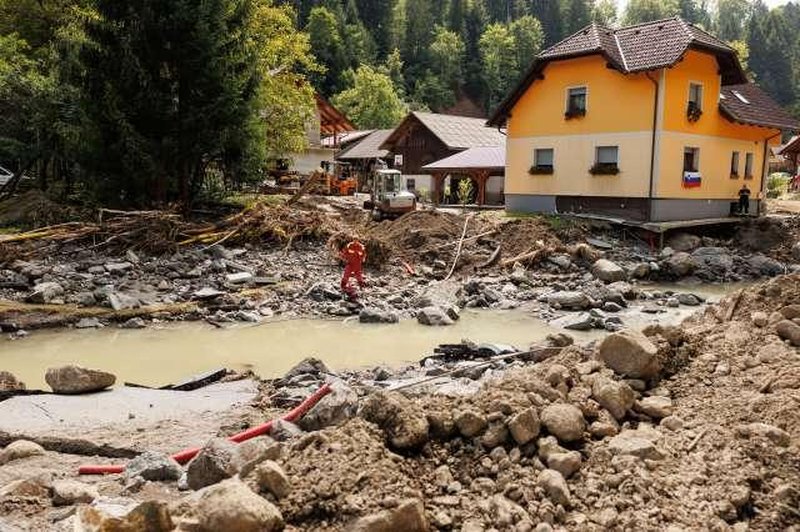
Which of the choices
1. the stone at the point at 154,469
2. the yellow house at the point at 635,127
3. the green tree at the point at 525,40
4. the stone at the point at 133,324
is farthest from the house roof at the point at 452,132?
the green tree at the point at 525,40

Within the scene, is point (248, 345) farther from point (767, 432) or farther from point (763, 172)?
point (763, 172)

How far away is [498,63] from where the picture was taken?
3935 inches

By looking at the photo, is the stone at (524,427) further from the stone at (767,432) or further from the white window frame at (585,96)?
the white window frame at (585,96)

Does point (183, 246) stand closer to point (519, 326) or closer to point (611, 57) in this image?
point (519, 326)

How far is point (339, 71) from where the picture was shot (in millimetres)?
87438

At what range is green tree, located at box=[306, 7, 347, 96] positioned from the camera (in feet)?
281

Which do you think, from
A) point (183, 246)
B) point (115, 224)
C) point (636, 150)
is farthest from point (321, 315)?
point (636, 150)

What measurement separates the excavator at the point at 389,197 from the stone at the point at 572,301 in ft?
35.2

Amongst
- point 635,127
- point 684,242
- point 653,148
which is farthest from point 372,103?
point 684,242

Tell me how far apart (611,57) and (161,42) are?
15.9 meters

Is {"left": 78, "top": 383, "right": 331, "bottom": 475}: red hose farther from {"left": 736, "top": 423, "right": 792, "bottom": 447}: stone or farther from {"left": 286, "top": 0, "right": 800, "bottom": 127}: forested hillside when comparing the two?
{"left": 286, "top": 0, "right": 800, "bottom": 127}: forested hillside

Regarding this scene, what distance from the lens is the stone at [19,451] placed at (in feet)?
18.7

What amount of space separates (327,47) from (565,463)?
287ft

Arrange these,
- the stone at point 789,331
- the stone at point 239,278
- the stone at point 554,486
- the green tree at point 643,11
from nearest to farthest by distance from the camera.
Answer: the stone at point 554,486, the stone at point 789,331, the stone at point 239,278, the green tree at point 643,11
